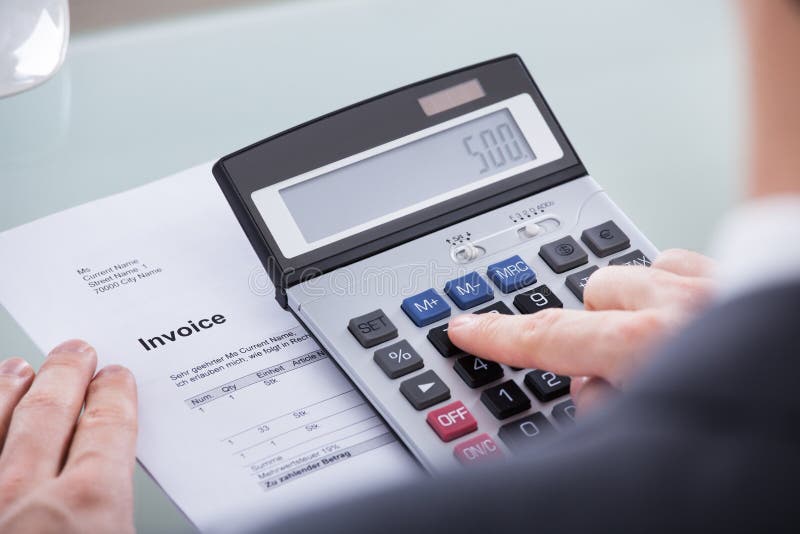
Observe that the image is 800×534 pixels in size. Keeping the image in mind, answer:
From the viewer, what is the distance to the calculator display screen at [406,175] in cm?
61

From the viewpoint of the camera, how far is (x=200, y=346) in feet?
1.95

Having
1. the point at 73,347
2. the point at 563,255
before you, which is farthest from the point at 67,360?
the point at 563,255

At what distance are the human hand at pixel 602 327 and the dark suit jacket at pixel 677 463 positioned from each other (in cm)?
21

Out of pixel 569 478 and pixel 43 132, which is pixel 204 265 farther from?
pixel 569 478

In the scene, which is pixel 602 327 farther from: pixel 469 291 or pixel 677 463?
pixel 677 463

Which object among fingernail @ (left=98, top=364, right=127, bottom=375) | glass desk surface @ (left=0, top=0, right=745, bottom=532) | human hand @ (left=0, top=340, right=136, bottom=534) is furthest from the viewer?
glass desk surface @ (left=0, top=0, right=745, bottom=532)

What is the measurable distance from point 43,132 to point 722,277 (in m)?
0.60

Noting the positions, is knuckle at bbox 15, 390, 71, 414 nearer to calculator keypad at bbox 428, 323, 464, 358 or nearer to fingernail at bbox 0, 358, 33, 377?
fingernail at bbox 0, 358, 33, 377

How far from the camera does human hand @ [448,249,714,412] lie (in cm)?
49

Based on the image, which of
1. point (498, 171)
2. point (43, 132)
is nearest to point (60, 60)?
point (43, 132)

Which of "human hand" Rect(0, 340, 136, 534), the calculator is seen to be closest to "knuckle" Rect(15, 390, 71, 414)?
"human hand" Rect(0, 340, 136, 534)

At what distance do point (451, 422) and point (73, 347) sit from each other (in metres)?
0.20

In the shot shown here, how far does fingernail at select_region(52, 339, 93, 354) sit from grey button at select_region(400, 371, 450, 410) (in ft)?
0.56

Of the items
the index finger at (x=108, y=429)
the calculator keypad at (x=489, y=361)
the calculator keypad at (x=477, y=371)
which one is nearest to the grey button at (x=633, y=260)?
the calculator keypad at (x=489, y=361)
